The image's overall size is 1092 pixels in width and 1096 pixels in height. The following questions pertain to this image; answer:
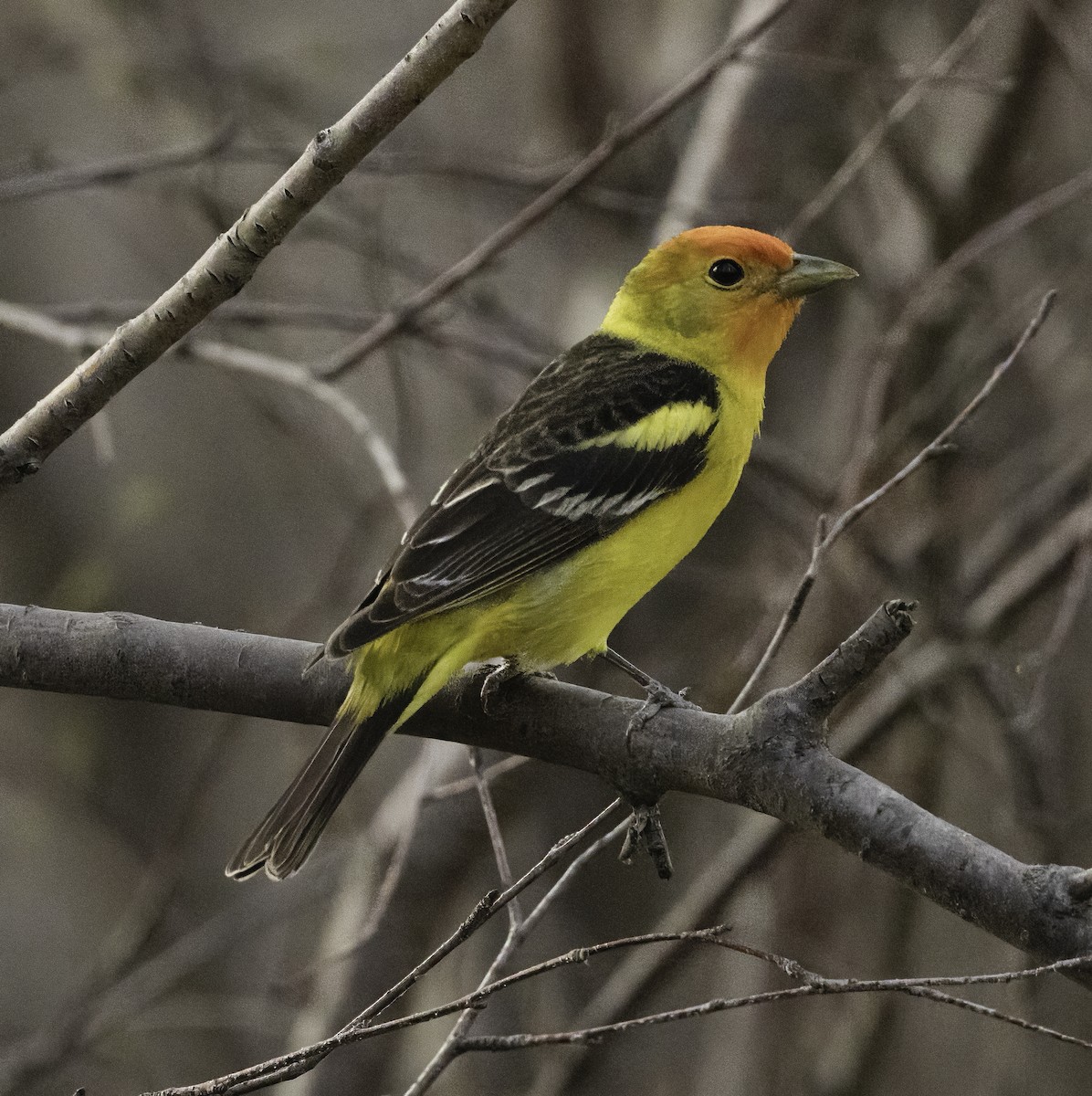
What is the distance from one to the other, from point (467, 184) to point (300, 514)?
9.56ft

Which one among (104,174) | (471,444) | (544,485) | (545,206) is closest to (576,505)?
(544,485)

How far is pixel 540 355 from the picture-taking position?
6289 millimetres

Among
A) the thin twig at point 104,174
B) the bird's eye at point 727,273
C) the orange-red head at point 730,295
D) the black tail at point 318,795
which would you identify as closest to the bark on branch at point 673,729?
the black tail at point 318,795

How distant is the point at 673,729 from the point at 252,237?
1.51 m

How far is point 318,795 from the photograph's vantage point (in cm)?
390

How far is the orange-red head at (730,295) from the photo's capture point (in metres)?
5.08

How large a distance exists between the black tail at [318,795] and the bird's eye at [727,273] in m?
2.12

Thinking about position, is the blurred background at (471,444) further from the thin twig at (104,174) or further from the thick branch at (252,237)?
the thick branch at (252,237)

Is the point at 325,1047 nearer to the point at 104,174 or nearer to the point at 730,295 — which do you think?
the point at 730,295

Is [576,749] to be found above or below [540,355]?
below

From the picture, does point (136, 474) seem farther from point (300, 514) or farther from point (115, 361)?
point (115, 361)

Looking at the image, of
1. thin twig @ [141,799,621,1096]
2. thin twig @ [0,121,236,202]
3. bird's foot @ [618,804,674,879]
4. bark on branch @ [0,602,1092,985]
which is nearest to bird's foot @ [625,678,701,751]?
bark on branch @ [0,602,1092,985]

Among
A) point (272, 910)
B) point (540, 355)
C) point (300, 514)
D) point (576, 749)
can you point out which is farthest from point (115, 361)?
point (300, 514)

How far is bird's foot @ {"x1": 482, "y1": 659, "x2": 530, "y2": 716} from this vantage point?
13.2ft
